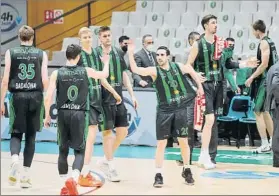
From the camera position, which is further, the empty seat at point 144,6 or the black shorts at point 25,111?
the empty seat at point 144,6

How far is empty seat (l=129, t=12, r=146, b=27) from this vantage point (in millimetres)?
16750

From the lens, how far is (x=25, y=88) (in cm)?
826

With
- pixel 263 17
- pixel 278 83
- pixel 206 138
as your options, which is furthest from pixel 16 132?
pixel 263 17

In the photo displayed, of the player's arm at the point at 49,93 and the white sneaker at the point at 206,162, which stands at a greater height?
the player's arm at the point at 49,93

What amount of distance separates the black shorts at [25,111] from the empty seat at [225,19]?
838cm

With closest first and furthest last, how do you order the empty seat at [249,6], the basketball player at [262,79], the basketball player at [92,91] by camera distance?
the basketball player at [92,91]
the basketball player at [262,79]
the empty seat at [249,6]

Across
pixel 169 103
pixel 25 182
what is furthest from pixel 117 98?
pixel 25 182

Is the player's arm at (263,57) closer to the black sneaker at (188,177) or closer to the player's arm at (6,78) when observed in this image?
the black sneaker at (188,177)

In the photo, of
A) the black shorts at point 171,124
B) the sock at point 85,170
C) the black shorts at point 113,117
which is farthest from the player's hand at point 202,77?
the sock at point 85,170

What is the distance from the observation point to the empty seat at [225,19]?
16.0 meters

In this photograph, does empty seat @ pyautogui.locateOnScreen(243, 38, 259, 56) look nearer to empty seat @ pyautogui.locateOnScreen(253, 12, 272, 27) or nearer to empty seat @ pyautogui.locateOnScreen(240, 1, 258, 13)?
empty seat @ pyautogui.locateOnScreen(253, 12, 272, 27)

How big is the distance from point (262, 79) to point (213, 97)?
196 cm

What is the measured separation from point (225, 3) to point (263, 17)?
1.26 meters

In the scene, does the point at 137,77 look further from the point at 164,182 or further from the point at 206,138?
the point at 164,182
